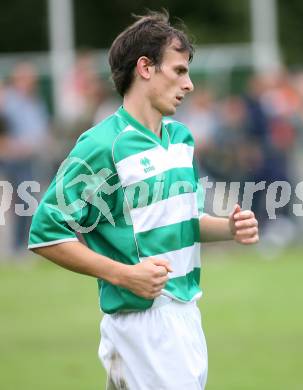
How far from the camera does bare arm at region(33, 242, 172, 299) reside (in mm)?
4750

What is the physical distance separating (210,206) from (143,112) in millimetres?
10002

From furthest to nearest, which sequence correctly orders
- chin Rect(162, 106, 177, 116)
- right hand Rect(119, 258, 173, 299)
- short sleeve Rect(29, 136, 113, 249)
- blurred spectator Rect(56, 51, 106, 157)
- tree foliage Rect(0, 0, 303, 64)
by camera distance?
tree foliage Rect(0, 0, 303, 64) → blurred spectator Rect(56, 51, 106, 157) → chin Rect(162, 106, 177, 116) → short sleeve Rect(29, 136, 113, 249) → right hand Rect(119, 258, 173, 299)

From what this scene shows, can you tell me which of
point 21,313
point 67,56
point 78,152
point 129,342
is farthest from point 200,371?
point 67,56

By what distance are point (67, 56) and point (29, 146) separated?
26.3 ft

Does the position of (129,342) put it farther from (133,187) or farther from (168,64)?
(168,64)

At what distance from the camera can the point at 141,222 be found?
Result: 16.5 feet

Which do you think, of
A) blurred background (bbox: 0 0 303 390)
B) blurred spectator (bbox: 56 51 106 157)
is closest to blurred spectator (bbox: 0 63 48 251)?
blurred background (bbox: 0 0 303 390)

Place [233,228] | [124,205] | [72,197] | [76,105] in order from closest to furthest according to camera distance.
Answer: [72,197] → [124,205] → [233,228] → [76,105]

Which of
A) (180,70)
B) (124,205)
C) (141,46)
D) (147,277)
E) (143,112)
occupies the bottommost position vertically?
(147,277)

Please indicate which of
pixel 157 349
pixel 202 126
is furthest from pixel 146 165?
pixel 202 126

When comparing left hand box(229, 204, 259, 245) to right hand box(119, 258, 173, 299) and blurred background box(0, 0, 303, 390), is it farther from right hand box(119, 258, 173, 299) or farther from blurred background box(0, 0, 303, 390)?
blurred background box(0, 0, 303, 390)

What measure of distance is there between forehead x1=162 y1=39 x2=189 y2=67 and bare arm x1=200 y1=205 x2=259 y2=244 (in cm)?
67

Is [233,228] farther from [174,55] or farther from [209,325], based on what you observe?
[209,325]

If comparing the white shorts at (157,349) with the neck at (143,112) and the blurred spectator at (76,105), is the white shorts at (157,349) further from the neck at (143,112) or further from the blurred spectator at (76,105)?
the blurred spectator at (76,105)
